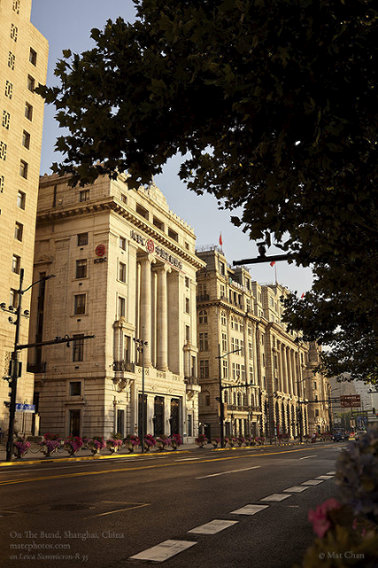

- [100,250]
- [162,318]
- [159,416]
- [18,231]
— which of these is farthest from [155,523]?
[162,318]

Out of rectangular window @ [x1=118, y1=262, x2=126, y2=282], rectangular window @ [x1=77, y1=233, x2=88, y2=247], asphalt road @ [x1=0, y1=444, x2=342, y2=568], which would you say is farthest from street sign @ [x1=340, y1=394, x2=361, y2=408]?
asphalt road @ [x1=0, y1=444, x2=342, y2=568]

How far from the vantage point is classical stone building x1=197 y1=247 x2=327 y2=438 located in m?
84.9

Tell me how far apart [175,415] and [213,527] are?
190 feet

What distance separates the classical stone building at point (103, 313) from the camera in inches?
2023

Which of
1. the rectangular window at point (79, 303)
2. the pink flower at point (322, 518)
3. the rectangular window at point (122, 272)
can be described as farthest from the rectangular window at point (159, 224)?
the pink flower at point (322, 518)

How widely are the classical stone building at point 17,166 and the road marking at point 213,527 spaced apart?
3432 centimetres

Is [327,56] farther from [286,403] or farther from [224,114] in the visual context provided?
[286,403]

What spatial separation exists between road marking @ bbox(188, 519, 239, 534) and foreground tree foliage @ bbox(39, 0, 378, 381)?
4549 mm

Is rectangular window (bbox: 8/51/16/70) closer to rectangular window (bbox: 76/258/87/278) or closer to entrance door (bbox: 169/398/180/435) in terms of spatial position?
rectangular window (bbox: 76/258/87/278)

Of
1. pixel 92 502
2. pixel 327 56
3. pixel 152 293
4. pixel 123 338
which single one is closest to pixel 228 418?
pixel 152 293

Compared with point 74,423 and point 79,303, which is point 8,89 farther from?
point 74,423

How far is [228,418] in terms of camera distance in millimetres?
84312

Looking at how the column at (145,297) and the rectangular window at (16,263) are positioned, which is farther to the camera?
the column at (145,297)

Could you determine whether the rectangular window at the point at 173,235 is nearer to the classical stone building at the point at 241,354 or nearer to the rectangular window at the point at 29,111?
the classical stone building at the point at 241,354
